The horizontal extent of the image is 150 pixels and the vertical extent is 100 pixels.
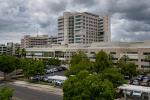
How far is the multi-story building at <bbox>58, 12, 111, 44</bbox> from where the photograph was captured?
17812cm

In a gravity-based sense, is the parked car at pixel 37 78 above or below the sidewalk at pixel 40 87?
above

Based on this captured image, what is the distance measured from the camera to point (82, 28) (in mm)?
178125

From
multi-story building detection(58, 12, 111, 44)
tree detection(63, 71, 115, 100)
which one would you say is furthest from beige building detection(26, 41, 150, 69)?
tree detection(63, 71, 115, 100)

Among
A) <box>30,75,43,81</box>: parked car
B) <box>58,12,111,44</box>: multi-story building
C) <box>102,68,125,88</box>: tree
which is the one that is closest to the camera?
<box>102,68,125,88</box>: tree

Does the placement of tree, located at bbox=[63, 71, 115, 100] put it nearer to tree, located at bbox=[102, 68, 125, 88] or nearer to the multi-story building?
tree, located at bbox=[102, 68, 125, 88]

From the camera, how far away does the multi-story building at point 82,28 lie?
584ft

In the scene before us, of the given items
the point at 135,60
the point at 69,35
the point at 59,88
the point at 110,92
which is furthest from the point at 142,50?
the point at 69,35

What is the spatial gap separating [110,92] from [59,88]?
102 ft

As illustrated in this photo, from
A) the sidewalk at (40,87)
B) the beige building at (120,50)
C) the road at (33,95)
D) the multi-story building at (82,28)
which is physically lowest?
the road at (33,95)

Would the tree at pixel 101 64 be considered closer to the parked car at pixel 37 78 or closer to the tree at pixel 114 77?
the parked car at pixel 37 78

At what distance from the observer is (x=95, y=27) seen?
191 meters

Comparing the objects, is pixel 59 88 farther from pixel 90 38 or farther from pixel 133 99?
pixel 90 38

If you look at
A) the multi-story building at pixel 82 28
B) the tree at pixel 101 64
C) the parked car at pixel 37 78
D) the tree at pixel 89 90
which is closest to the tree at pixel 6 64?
the parked car at pixel 37 78

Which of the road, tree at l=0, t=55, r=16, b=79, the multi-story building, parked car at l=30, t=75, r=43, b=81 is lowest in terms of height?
the road
